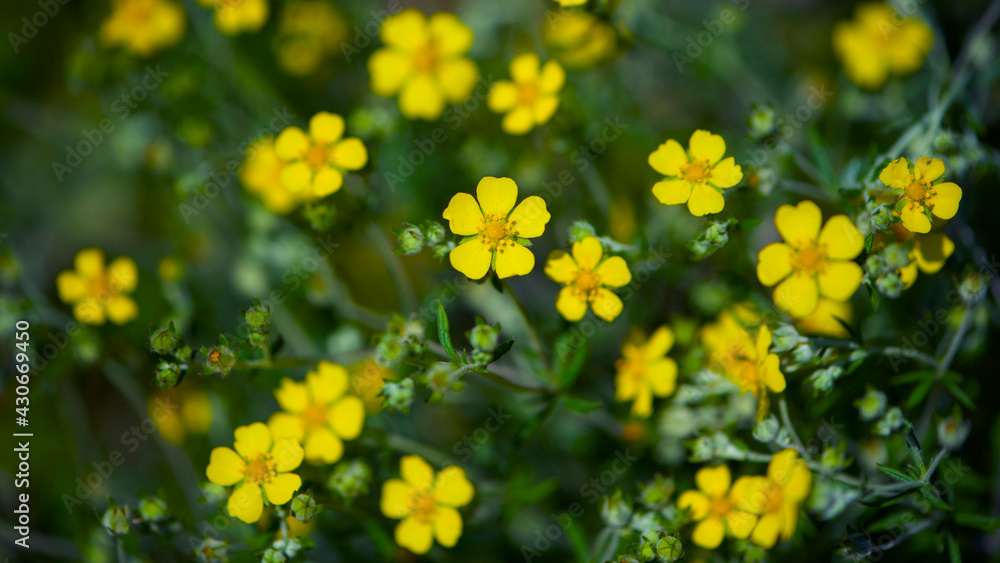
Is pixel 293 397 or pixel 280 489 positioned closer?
pixel 280 489

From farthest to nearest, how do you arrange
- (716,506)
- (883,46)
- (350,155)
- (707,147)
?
1. (883,46)
2. (350,155)
3. (716,506)
4. (707,147)

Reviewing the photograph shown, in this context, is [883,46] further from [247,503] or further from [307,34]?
[247,503]

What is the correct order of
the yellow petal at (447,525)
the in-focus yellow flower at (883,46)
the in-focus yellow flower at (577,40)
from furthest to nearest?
the in-focus yellow flower at (883,46) < the in-focus yellow flower at (577,40) < the yellow petal at (447,525)

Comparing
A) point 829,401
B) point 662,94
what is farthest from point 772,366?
point 662,94

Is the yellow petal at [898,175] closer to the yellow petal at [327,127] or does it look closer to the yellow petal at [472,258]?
the yellow petal at [472,258]

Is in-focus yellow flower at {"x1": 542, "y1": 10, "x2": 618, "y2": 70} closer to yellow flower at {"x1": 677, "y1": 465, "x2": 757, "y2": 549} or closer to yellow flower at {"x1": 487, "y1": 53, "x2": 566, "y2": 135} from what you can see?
yellow flower at {"x1": 487, "y1": 53, "x2": 566, "y2": 135}

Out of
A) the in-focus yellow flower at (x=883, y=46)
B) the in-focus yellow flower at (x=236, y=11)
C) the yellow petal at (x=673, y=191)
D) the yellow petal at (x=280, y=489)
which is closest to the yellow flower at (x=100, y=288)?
the yellow petal at (x=280, y=489)

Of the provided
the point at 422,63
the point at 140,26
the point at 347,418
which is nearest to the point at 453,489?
the point at 347,418

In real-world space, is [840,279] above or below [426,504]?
above
